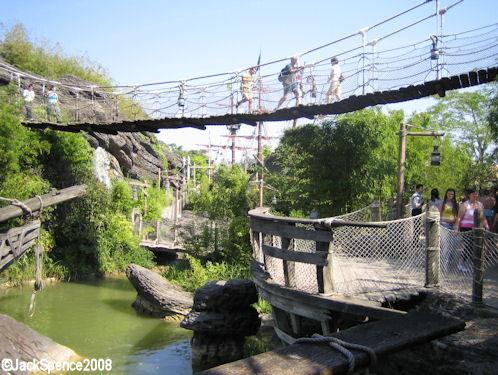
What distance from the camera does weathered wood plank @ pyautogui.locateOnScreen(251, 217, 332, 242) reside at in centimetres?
396

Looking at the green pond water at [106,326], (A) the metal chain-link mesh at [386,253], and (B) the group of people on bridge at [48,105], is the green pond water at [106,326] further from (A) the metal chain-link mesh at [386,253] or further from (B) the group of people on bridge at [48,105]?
(B) the group of people on bridge at [48,105]

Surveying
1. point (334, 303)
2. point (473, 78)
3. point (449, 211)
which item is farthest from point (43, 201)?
point (473, 78)

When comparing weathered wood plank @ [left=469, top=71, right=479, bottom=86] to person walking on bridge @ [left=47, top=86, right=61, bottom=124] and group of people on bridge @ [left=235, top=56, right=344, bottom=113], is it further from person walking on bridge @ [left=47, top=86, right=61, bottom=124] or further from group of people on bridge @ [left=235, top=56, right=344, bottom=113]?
person walking on bridge @ [left=47, top=86, right=61, bottom=124]

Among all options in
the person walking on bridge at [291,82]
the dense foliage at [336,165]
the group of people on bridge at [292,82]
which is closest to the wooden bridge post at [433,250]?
the group of people on bridge at [292,82]

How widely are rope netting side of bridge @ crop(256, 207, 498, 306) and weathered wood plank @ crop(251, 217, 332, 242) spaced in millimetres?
159

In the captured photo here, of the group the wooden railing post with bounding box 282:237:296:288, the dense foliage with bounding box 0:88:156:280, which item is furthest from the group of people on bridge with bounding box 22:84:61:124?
the wooden railing post with bounding box 282:237:296:288

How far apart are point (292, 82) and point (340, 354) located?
601 centimetres

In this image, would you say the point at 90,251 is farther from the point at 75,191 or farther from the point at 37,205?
the point at 37,205

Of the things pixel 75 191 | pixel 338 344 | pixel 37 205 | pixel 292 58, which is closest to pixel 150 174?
pixel 75 191

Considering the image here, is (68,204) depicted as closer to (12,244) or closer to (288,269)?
(12,244)

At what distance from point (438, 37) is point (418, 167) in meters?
11.1

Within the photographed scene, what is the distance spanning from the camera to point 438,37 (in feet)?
17.7

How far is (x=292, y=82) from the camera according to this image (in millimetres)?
7160

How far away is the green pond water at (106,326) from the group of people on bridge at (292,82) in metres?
4.31
